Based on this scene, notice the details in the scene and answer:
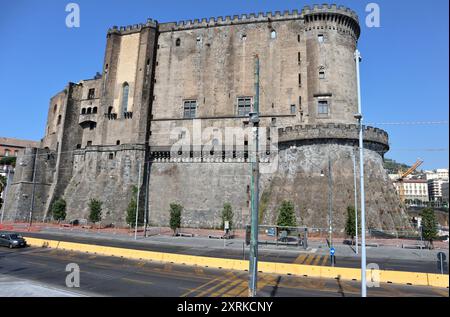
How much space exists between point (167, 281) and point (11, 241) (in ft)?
69.5

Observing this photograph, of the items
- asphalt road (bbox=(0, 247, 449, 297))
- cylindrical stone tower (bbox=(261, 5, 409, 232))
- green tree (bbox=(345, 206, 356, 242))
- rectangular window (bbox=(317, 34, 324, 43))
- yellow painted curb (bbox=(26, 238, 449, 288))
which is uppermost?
rectangular window (bbox=(317, 34, 324, 43))

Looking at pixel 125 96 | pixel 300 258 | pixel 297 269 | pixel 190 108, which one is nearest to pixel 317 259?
pixel 300 258

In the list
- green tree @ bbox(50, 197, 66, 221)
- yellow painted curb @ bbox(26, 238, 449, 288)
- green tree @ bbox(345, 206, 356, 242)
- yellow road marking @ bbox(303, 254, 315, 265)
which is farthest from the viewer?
green tree @ bbox(50, 197, 66, 221)

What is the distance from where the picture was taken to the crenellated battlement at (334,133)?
43281 millimetres

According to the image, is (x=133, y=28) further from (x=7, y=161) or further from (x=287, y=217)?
(x=7, y=161)

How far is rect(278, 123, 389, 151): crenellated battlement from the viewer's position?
142ft

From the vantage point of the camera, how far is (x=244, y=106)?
53.2 m

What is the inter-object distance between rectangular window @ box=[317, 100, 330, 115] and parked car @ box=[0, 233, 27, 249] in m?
41.1

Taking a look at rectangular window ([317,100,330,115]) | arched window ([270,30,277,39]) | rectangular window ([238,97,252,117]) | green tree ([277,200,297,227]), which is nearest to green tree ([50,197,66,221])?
rectangular window ([238,97,252,117])

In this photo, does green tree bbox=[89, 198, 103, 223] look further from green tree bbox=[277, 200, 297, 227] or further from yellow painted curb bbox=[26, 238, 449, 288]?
green tree bbox=[277, 200, 297, 227]

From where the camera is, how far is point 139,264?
77.3ft
